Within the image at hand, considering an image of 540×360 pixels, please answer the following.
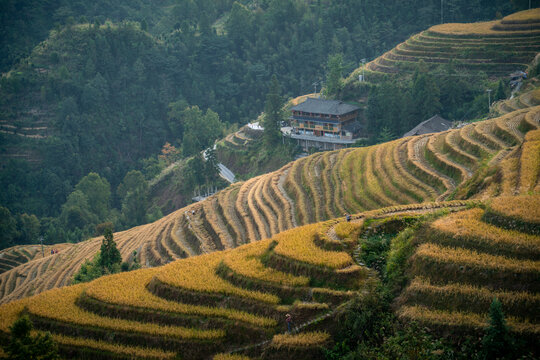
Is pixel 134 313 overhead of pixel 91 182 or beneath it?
overhead

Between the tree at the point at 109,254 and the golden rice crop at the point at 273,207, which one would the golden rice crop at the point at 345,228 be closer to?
the golden rice crop at the point at 273,207

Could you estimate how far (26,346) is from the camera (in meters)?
14.1

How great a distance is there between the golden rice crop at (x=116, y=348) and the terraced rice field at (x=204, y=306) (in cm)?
3

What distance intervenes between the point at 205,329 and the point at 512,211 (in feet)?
32.4

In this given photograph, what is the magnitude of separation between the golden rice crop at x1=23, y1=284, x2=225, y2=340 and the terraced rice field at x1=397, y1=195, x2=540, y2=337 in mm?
6206

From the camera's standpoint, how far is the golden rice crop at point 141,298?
635 inches

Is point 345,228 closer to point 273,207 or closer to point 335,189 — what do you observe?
point 335,189

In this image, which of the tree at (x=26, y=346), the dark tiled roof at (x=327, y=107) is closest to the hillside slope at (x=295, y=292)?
the tree at (x=26, y=346)

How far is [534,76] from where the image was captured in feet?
145

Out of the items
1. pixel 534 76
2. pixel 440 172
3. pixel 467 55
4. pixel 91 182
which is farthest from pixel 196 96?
pixel 440 172

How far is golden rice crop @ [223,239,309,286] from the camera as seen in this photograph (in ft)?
55.5

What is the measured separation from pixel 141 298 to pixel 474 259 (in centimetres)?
1105

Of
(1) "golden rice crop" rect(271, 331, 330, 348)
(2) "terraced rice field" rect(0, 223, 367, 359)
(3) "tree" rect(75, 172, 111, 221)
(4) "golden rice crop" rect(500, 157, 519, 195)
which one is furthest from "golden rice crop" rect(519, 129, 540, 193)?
(3) "tree" rect(75, 172, 111, 221)

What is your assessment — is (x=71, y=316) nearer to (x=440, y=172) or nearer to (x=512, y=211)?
(x=512, y=211)
